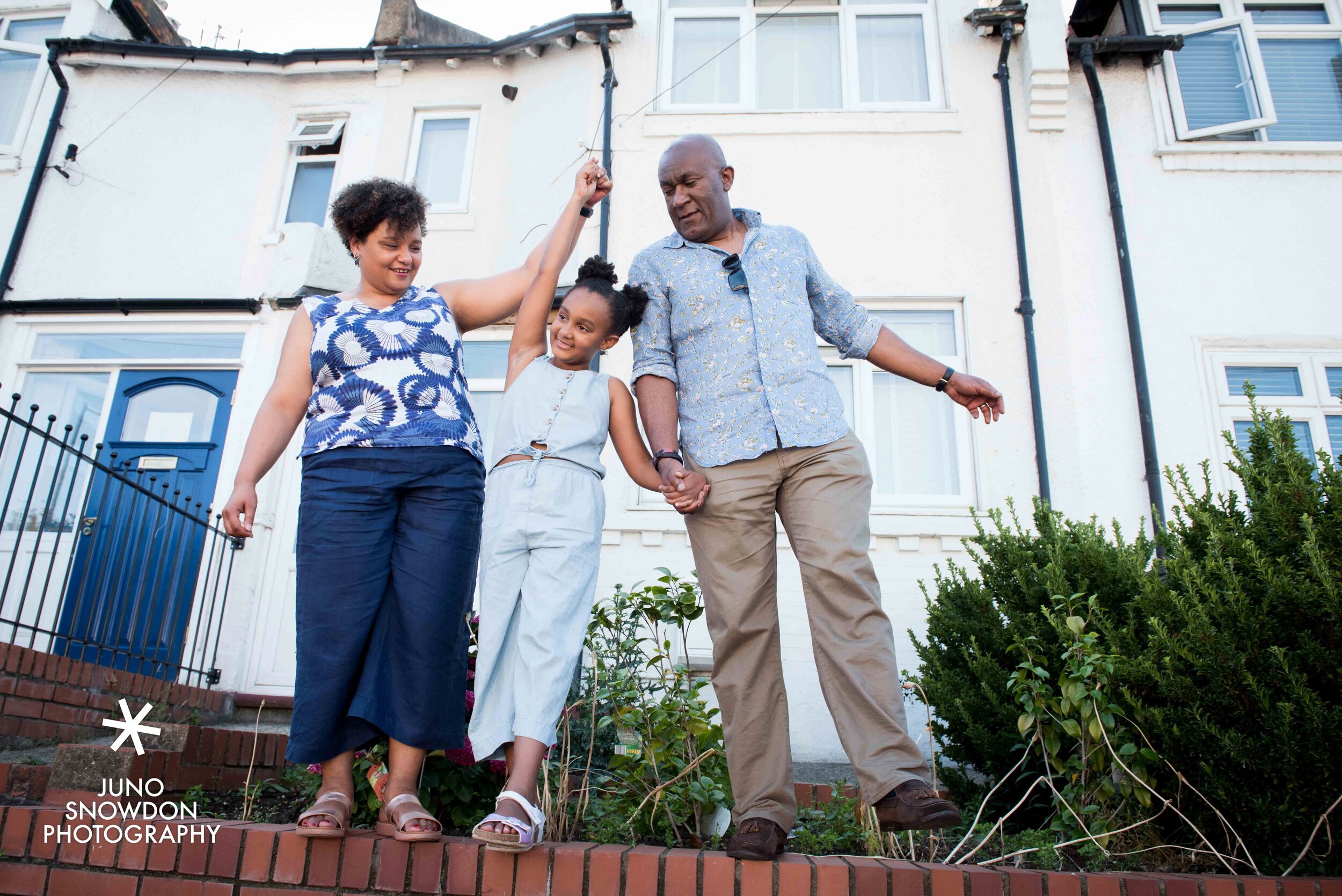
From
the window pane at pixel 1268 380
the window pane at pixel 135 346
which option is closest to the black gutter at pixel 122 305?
the window pane at pixel 135 346

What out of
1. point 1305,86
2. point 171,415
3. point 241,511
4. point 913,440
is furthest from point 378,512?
point 1305,86

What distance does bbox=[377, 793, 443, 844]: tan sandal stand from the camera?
85.7 inches

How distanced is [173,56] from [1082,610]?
870cm

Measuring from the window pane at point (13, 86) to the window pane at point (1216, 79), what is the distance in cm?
993

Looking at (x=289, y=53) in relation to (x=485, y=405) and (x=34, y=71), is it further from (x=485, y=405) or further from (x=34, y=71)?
(x=485, y=405)

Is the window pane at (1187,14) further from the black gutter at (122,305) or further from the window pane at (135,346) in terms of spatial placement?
the window pane at (135,346)

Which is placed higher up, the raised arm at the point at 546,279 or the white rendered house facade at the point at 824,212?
the white rendered house facade at the point at 824,212

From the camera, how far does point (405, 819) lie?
219cm

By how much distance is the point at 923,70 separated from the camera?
7.30 m

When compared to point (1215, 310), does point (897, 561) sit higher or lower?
lower

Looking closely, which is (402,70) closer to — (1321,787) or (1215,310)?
(1215,310)

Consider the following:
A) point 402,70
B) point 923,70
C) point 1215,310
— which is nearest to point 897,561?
point 1215,310

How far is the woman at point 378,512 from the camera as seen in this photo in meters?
2.30

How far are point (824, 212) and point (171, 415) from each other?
17.6 feet
